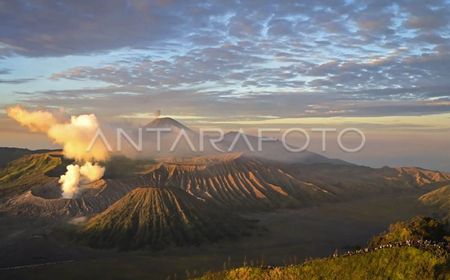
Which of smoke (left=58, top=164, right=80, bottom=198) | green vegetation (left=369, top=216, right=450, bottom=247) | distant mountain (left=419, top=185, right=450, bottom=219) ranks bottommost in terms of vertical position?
distant mountain (left=419, top=185, right=450, bottom=219)

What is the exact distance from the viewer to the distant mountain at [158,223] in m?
109

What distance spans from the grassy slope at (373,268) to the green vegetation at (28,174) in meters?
150

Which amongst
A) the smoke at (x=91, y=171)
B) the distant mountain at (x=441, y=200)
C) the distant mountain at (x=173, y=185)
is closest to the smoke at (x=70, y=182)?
the distant mountain at (x=173, y=185)

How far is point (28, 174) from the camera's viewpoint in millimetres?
183250

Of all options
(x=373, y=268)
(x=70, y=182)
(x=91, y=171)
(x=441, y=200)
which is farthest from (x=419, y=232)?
(x=91, y=171)

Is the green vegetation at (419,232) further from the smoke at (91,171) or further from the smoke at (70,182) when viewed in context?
the smoke at (91,171)

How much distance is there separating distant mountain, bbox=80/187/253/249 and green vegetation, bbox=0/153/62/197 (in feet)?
177

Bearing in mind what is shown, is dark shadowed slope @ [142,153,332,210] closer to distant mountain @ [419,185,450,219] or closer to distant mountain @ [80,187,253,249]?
distant mountain @ [419,185,450,219]

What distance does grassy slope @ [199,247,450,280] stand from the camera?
2112 cm

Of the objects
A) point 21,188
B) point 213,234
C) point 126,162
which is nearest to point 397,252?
point 213,234

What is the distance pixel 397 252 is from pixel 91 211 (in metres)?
123

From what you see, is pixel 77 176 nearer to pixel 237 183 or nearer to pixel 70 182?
pixel 70 182

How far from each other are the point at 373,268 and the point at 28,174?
580 ft

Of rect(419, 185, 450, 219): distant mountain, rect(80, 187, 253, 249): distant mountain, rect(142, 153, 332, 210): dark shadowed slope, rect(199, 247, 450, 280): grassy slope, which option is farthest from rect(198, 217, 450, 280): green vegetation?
rect(142, 153, 332, 210): dark shadowed slope
